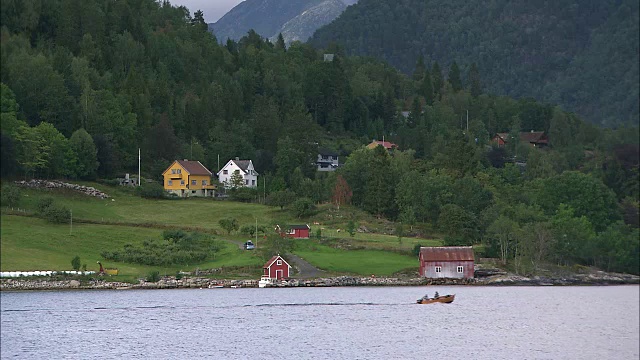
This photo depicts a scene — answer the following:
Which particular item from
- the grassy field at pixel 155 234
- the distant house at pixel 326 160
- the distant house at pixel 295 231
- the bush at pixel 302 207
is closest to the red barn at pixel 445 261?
the grassy field at pixel 155 234

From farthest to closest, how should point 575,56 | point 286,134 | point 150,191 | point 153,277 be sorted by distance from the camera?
1. point 286,134
2. point 150,191
3. point 153,277
4. point 575,56

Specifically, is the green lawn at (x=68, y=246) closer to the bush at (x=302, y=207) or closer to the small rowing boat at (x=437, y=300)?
the bush at (x=302, y=207)

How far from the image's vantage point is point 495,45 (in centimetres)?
2045

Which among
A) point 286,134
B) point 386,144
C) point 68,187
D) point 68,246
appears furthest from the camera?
point 386,144

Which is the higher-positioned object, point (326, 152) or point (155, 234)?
point (326, 152)

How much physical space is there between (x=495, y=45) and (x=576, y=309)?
5849 cm

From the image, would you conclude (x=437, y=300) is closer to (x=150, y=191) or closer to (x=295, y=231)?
(x=295, y=231)

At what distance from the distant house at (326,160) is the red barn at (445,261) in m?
61.8

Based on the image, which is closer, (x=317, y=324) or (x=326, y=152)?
(x=317, y=324)

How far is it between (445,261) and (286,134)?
62.7 metres

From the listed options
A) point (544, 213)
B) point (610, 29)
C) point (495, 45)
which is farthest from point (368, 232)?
point (610, 29)

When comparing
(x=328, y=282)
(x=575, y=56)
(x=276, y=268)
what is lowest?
(x=328, y=282)

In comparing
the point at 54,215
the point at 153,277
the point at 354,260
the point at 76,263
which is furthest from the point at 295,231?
the point at 54,215

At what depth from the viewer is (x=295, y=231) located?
103 m
